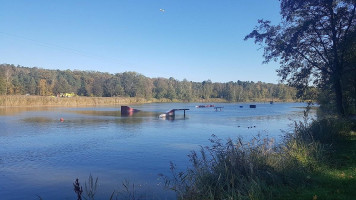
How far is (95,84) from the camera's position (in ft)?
430

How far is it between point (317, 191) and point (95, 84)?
131151 millimetres

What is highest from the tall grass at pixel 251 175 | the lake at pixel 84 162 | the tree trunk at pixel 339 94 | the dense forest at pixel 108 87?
the dense forest at pixel 108 87

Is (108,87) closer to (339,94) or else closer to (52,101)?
(52,101)

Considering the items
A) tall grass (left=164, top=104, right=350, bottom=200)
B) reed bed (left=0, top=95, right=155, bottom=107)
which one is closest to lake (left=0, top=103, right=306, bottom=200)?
tall grass (left=164, top=104, right=350, bottom=200)

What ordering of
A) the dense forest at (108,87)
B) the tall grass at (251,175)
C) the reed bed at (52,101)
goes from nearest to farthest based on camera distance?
A: 1. the tall grass at (251,175)
2. the reed bed at (52,101)
3. the dense forest at (108,87)

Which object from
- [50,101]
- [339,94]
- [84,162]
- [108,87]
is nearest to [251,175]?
[84,162]

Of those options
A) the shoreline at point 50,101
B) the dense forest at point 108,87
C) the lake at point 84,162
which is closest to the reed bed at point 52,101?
the shoreline at point 50,101

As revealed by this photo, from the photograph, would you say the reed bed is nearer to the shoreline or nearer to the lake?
the shoreline

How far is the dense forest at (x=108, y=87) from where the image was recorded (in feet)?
366

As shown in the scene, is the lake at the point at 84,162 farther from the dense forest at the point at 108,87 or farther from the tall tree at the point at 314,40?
the dense forest at the point at 108,87

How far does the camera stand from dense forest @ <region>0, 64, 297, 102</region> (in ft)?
366

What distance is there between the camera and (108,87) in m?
129

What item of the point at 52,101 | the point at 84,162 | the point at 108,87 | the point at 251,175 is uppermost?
the point at 108,87

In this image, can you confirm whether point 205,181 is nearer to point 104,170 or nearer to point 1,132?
point 104,170
